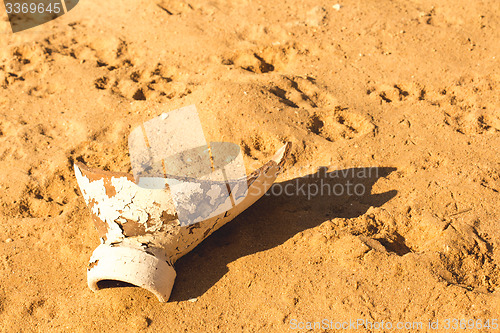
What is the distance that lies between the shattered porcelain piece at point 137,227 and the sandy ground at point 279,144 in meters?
0.24

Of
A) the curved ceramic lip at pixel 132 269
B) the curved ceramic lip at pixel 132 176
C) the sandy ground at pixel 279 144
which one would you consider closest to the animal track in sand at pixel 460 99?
the sandy ground at pixel 279 144

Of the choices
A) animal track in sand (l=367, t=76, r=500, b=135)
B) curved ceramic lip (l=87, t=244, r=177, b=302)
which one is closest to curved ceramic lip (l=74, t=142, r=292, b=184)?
curved ceramic lip (l=87, t=244, r=177, b=302)

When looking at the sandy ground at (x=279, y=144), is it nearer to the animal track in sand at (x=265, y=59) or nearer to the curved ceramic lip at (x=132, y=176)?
the animal track in sand at (x=265, y=59)

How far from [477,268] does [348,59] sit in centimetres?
236

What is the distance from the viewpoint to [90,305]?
2.75m

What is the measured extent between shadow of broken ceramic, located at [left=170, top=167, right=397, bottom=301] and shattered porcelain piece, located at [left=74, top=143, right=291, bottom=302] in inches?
7.8

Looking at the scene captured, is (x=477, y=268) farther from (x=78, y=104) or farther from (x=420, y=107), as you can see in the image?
(x=78, y=104)

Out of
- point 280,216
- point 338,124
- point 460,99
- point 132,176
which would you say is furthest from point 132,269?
point 460,99

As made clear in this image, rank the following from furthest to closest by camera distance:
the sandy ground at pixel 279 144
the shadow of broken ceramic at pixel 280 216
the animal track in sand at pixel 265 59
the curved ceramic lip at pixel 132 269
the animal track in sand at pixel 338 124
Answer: the animal track in sand at pixel 265 59, the animal track in sand at pixel 338 124, the shadow of broken ceramic at pixel 280 216, the sandy ground at pixel 279 144, the curved ceramic lip at pixel 132 269


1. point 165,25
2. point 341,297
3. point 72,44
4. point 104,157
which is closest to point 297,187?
point 341,297

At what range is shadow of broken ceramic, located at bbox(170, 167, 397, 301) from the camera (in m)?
2.90

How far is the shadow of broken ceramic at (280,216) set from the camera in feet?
9.51

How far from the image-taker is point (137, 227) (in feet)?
8.71

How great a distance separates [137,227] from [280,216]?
0.98m
